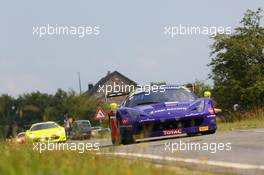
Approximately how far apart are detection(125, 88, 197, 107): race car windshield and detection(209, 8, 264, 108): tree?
115 ft

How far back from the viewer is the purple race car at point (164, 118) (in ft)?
48.2

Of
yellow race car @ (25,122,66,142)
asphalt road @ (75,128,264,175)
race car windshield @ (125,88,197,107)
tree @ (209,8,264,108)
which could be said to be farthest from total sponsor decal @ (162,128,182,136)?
tree @ (209,8,264,108)

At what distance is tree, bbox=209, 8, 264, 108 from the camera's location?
5131 centimetres

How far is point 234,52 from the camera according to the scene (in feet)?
175

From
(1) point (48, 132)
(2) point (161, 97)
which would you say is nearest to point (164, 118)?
(2) point (161, 97)

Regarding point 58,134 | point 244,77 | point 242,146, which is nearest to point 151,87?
point 242,146

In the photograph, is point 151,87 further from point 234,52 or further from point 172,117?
point 234,52

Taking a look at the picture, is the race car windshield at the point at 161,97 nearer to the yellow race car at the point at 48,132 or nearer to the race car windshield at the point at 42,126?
the yellow race car at the point at 48,132

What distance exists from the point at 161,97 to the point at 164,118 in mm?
1119

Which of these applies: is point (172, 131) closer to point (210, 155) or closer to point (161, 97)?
point (161, 97)

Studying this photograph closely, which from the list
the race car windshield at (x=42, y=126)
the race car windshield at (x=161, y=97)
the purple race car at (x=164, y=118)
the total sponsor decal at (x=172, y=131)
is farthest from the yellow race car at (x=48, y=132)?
the total sponsor decal at (x=172, y=131)

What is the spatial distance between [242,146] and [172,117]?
349 centimetres

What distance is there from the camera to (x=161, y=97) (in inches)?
618

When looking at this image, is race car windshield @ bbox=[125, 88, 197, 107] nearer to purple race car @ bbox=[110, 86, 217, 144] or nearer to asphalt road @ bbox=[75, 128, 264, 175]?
purple race car @ bbox=[110, 86, 217, 144]
